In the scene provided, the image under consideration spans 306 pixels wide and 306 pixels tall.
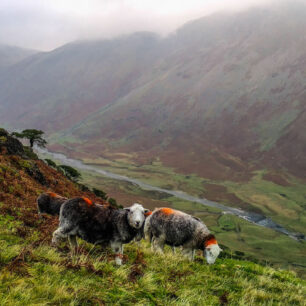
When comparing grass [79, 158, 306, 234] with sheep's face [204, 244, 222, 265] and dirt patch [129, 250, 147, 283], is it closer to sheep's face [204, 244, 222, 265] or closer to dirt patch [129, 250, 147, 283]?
sheep's face [204, 244, 222, 265]

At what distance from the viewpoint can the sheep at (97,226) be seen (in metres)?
9.20

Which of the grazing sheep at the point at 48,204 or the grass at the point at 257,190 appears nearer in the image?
the grazing sheep at the point at 48,204

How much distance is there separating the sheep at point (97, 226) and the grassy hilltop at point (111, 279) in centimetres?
40

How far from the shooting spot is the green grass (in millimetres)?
5379

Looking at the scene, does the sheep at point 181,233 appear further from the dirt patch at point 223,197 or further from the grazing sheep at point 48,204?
the dirt patch at point 223,197

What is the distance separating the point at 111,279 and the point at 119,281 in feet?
0.64

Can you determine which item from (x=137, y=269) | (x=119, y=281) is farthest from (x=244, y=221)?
(x=119, y=281)

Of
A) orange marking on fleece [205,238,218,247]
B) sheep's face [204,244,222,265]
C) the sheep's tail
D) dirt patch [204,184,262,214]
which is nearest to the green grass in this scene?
sheep's face [204,244,222,265]

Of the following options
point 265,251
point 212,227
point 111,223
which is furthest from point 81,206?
point 212,227

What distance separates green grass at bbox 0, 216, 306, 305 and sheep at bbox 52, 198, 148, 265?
486mm

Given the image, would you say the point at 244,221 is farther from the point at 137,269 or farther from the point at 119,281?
the point at 119,281

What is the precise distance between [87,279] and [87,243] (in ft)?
13.0

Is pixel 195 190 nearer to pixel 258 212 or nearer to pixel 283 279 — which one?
pixel 258 212

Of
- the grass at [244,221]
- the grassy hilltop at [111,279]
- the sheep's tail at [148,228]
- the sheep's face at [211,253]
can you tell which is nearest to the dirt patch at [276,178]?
the grass at [244,221]
